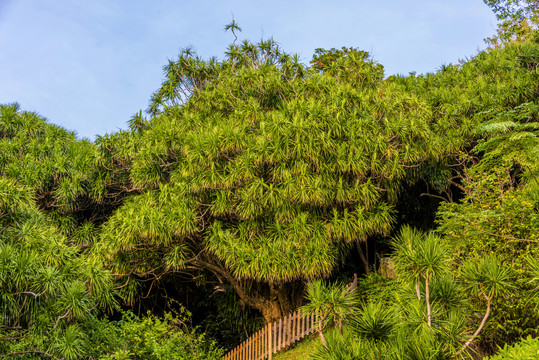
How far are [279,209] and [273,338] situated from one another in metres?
2.69

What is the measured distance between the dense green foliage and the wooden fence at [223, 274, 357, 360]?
63 cm

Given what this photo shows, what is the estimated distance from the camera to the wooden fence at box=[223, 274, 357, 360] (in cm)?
847

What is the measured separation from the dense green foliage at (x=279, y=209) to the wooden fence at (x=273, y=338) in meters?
0.63

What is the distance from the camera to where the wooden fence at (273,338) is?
27.8 ft

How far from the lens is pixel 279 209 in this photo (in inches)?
300

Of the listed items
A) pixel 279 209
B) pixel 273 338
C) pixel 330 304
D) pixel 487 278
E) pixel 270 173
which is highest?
pixel 270 173

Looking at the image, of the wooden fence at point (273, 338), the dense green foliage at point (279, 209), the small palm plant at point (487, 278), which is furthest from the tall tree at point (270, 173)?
the small palm plant at point (487, 278)

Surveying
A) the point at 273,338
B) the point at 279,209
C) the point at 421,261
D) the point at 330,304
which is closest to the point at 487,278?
the point at 421,261

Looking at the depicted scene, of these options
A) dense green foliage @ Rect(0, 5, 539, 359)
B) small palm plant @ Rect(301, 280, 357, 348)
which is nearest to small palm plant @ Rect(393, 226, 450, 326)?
dense green foliage @ Rect(0, 5, 539, 359)

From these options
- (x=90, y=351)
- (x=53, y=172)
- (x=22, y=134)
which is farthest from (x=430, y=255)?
(x=22, y=134)

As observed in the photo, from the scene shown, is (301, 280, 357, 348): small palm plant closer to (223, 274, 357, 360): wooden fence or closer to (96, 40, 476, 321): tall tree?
(96, 40, 476, 321): tall tree

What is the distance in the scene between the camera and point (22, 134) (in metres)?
11.3

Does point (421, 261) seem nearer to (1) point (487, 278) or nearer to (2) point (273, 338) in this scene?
(1) point (487, 278)

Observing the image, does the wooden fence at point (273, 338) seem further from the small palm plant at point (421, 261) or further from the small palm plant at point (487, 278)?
the small palm plant at point (487, 278)
